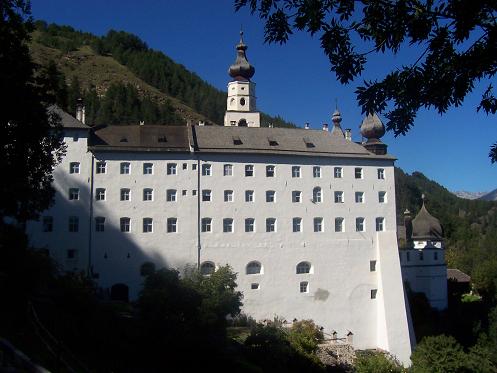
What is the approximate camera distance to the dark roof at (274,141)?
38938mm

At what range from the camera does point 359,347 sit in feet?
129

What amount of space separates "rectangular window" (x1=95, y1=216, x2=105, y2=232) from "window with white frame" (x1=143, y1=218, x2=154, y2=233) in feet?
8.65

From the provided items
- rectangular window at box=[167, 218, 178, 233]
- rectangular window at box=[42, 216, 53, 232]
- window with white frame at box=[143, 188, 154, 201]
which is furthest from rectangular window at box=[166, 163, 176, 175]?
rectangular window at box=[42, 216, 53, 232]

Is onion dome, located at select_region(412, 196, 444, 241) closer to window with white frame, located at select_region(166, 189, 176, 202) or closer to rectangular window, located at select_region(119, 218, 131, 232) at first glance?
window with white frame, located at select_region(166, 189, 176, 202)

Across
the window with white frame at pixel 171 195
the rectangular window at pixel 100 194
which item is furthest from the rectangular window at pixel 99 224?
the window with white frame at pixel 171 195

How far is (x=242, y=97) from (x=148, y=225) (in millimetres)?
18219

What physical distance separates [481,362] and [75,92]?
84479 mm

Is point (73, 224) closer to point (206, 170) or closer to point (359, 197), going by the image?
point (206, 170)

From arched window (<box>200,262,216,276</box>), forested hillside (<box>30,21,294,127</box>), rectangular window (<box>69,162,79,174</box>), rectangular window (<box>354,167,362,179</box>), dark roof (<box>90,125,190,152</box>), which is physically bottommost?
arched window (<box>200,262,216,276</box>)

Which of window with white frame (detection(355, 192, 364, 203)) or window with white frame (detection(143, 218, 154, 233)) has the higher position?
window with white frame (detection(355, 192, 364, 203))

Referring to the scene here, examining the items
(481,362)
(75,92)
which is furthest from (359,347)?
(75,92)

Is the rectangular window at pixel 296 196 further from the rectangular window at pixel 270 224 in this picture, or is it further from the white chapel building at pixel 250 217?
the rectangular window at pixel 270 224

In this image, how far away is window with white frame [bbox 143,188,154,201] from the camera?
36875 millimetres

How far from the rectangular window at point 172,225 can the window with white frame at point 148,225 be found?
1.12 m
